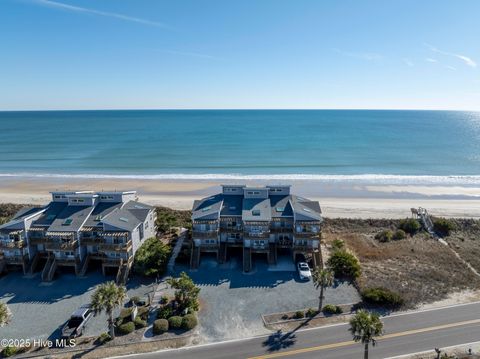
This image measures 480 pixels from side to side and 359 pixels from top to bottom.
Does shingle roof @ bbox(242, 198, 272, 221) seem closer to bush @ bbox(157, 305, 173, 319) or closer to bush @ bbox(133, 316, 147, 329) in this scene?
bush @ bbox(157, 305, 173, 319)

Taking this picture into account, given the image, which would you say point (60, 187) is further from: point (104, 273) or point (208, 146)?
point (208, 146)

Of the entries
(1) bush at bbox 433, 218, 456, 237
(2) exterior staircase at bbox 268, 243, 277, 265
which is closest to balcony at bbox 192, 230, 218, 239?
(2) exterior staircase at bbox 268, 243, 277, 265

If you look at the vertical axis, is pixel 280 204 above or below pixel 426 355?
above

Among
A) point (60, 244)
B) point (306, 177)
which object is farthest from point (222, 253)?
point (306, 177)

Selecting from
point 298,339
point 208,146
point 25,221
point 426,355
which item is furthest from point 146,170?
point 426,355

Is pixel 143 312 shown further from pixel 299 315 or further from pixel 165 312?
pixel 299 315

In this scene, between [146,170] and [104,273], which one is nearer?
[104,273]
